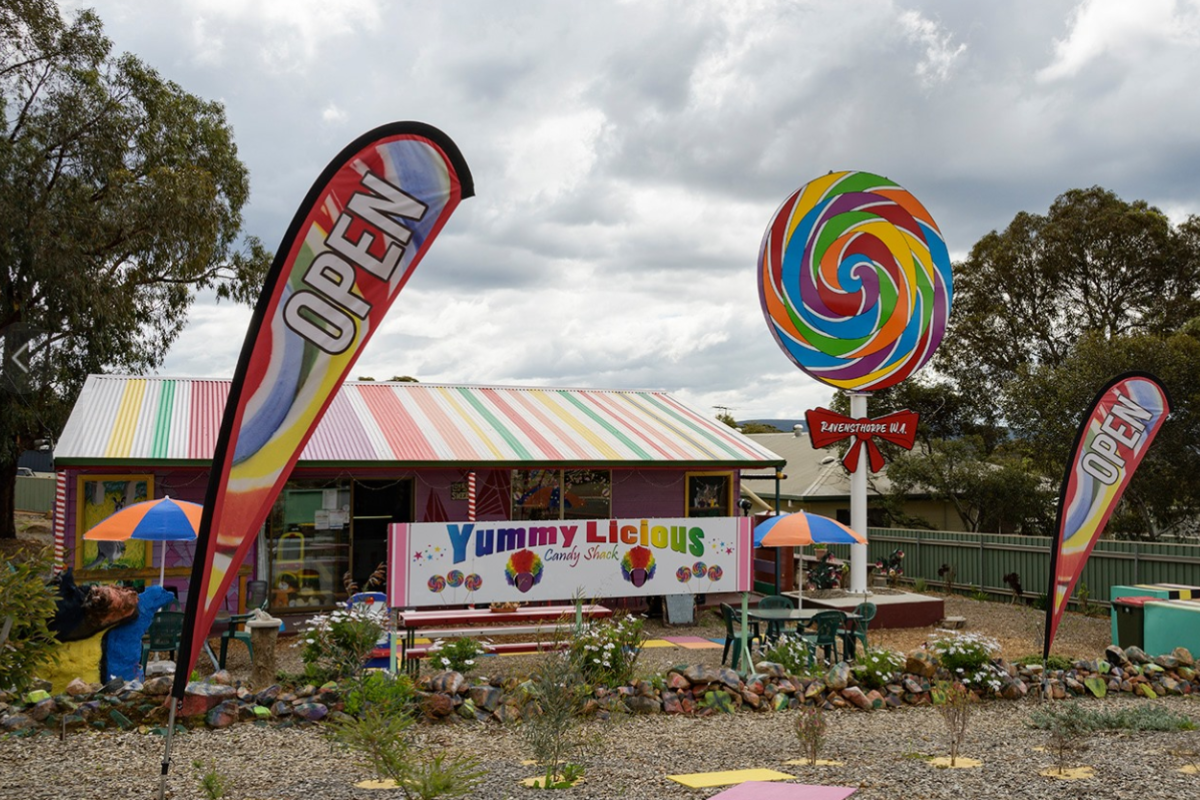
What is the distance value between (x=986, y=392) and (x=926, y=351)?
19.5 metres

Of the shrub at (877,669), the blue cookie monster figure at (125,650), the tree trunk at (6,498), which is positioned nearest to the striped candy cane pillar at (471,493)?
the blue cookie monster figure at (125,650)

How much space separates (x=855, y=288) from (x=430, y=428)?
6.75 metres

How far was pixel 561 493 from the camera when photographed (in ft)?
52.3

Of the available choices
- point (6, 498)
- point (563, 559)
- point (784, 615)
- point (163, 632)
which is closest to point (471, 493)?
point (563, 559)

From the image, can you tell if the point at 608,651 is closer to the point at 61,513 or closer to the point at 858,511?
the point at 858,511

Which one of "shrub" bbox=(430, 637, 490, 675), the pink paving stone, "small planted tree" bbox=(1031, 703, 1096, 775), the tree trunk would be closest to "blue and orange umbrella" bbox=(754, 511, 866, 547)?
"small planted tree" bbox=(1031, 703, 1096, 775)

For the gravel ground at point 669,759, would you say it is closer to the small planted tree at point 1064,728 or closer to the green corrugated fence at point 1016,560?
the small planted tree at point 1064,728

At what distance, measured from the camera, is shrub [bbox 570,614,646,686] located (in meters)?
8.19

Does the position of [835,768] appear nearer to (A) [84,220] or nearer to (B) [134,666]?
(B) [134,666]

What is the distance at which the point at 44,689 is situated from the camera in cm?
783

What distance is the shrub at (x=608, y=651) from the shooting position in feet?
26.9

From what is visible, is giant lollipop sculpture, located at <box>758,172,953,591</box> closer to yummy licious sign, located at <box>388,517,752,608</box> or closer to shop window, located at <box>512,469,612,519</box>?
shop window, located at <box>512,469,612,519</box>

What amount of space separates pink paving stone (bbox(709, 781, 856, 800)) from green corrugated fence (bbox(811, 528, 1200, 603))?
1212 centimetres

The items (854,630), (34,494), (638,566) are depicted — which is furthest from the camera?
(34,494)
